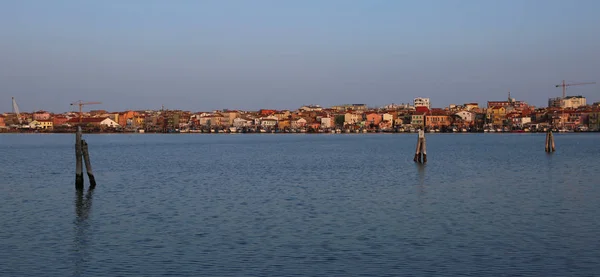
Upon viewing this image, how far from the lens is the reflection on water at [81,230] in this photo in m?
11.5

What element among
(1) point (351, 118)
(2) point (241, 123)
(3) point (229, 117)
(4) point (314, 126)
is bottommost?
(4) point (314, 126)

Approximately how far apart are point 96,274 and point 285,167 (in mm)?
23685

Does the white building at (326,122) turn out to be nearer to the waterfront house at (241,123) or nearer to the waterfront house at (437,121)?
the waterfront house at (241,123)

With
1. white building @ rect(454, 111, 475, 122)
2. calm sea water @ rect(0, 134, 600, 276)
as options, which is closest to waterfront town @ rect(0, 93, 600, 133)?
white building @ rect(454, 111, 475, 122)

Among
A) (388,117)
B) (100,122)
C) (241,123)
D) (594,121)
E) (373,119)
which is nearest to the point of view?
(594,121)

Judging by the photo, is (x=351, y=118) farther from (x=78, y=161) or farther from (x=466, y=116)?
(x=78, y=161)

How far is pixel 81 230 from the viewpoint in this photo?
1464cm

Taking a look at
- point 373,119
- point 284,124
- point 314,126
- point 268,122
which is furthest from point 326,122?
point 268,122

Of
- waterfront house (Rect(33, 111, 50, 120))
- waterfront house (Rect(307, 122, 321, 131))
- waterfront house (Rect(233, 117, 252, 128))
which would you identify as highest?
waterfront house (Rect(33, 111, 50, 120))

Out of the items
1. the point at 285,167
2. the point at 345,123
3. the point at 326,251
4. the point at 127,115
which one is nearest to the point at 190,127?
the point at 127,115

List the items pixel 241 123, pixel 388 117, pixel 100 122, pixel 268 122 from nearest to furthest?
1. pixel 388 117
2. pixel 100 122
3. pixel 268 122
4. pixel 241 123

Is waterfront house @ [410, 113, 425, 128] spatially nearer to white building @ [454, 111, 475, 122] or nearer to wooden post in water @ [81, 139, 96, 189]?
white building @ [454, 111, 475, 122]

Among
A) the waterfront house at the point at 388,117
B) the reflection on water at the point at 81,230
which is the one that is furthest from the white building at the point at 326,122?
the reflection on water at the point at 81,230

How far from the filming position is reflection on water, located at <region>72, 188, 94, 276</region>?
37.8ft
